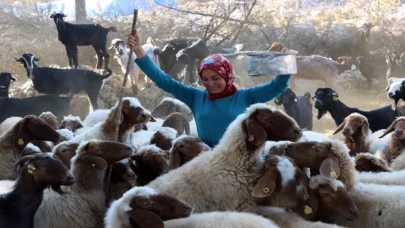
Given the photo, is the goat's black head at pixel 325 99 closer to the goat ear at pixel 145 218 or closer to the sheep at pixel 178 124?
the sheep at pixel 178 124

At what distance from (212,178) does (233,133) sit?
0.39 meters

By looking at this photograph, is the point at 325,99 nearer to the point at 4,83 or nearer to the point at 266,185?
the point at 266,185

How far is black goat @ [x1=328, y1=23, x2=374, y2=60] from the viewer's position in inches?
694

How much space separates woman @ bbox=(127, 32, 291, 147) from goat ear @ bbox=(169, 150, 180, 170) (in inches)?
13.3

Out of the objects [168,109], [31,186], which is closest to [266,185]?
[31,186]

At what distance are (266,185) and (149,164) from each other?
1.20 meters

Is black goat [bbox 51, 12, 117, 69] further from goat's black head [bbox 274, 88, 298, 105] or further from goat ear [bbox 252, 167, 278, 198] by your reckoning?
goat ear [bbox 252, 167, 278, 198]

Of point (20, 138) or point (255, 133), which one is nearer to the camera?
point (255, 133)

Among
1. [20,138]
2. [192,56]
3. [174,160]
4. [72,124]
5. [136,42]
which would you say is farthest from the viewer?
[192,56]

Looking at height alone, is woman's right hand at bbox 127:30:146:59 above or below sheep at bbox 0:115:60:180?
above

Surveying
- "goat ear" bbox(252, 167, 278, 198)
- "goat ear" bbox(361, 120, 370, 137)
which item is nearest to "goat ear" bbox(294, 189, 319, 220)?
"goat ear" bbox(252, 167, 278, 198)

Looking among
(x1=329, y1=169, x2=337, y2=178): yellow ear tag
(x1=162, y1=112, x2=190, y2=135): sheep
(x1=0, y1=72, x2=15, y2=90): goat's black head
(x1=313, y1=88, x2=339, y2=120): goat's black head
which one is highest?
(x1=329, y1=169, x2=337, y2=178): yellow ear tag

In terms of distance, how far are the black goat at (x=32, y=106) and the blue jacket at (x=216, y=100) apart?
4.46m

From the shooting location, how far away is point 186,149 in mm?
3988
